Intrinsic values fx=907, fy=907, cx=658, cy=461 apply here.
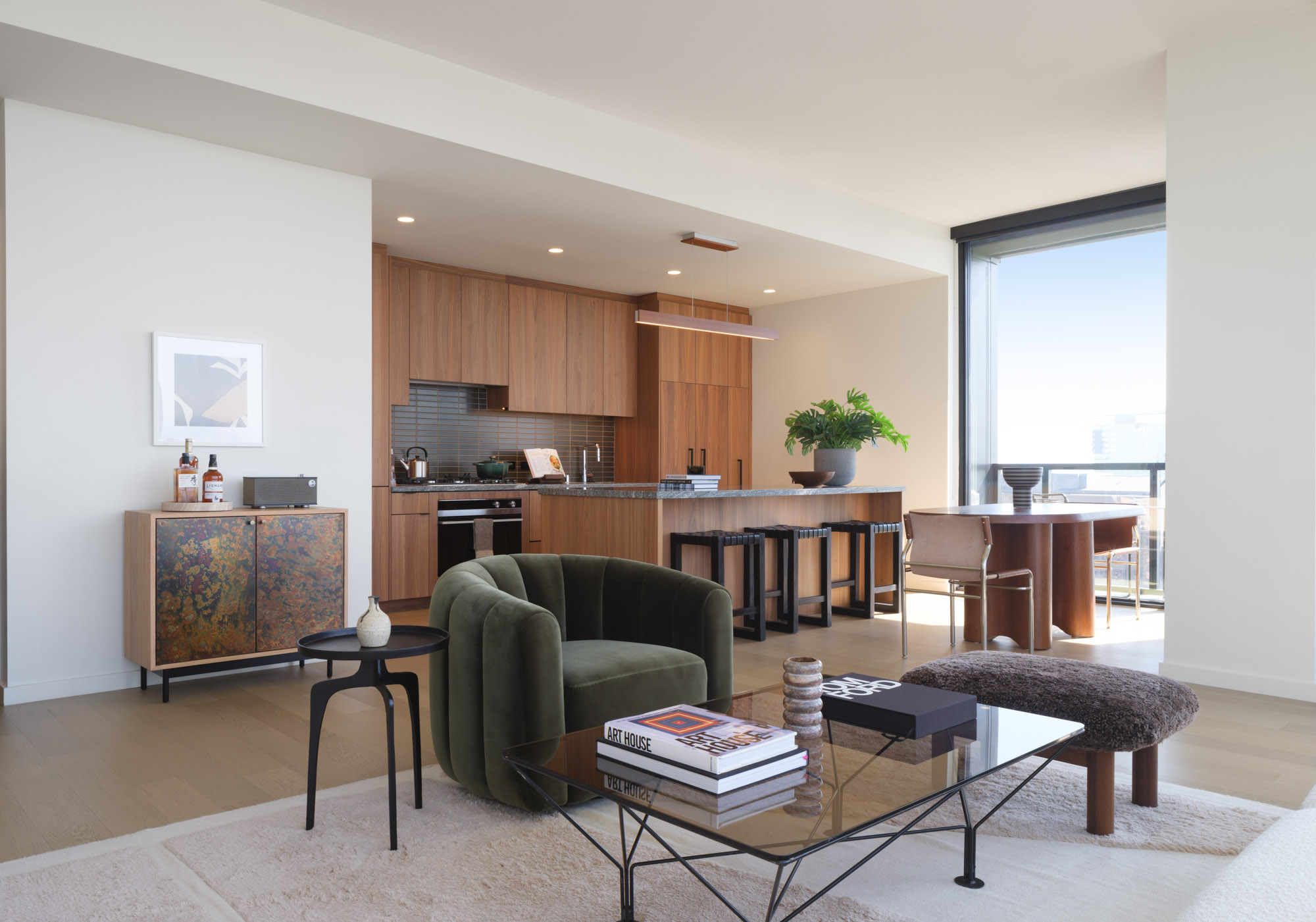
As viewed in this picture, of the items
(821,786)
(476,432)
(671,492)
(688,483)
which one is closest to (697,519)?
(688,483)

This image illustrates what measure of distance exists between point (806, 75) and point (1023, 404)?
363 cm

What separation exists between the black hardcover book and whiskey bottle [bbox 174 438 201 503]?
3.23 meters

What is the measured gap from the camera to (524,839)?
2367mm

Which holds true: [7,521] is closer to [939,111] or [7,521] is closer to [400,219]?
[400,219]

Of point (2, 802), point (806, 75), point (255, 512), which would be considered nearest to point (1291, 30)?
point (806, 75)

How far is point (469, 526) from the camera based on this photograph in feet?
22.0

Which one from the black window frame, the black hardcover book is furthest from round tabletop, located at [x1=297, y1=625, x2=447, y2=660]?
the black window frame

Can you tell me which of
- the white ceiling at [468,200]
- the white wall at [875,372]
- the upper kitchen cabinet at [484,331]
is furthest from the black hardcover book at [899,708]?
the upper kitchen cabinet at [484,331]

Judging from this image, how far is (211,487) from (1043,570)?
4.37 metres

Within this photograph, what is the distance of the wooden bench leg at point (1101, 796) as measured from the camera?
237cm

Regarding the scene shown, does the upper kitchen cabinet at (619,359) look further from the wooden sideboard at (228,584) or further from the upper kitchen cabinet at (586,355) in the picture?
the wooden sideboard at (228,584)

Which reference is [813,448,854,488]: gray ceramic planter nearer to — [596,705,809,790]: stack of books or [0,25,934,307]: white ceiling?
[0,25,934,307]: white ceiling

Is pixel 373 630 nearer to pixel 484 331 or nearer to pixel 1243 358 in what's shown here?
pixel 1243 358

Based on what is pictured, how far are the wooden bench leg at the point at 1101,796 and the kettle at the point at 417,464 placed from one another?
556cm
